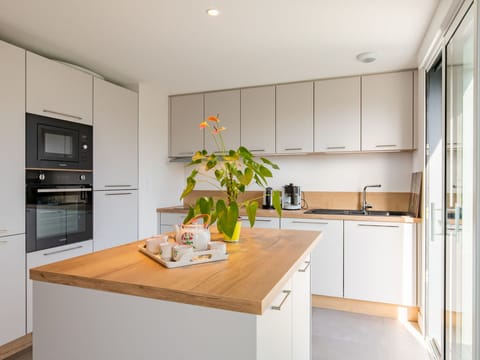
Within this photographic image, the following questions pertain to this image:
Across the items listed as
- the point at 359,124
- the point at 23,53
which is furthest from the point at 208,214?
the point at 359,124

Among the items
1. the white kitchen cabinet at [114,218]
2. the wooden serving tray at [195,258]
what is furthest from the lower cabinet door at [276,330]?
the white kitchen cabinet at [114,218]

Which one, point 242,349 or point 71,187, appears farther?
point 71,187

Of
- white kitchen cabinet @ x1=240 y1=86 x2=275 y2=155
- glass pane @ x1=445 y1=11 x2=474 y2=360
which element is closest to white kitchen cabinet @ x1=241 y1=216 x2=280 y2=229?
white kitchen cabinet @ x1=240 y1=86 x2=275 y2=155

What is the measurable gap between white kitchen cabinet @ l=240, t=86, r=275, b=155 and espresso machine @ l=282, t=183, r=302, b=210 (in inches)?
18.4

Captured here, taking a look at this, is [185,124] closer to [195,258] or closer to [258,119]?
[258,119]

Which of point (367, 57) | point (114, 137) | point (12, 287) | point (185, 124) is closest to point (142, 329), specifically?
point (12, 287)

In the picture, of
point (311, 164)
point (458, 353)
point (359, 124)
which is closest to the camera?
point (458, 353)

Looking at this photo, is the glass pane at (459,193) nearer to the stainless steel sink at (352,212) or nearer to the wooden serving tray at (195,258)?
the wooden serving tray at (195,258)

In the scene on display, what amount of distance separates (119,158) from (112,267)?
2293mm

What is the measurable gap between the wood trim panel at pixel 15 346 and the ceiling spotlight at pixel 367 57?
138 inches

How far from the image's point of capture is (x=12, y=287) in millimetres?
2357

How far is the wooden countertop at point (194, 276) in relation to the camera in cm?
99

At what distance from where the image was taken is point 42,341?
1260 millimetres

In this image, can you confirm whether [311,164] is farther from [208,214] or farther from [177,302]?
[177,302]
